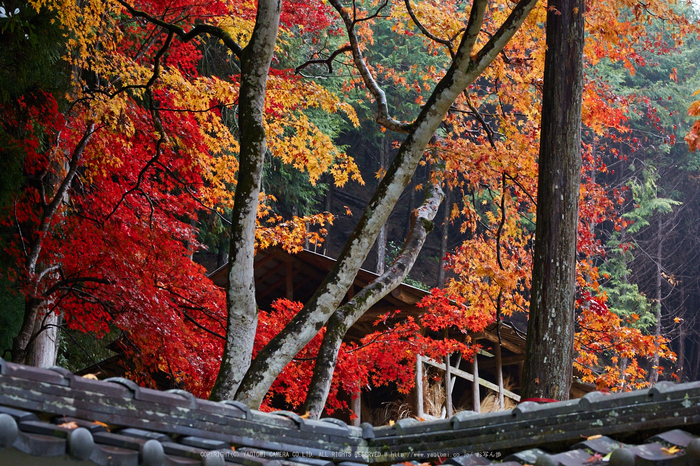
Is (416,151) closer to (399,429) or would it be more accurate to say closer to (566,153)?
(566,153)

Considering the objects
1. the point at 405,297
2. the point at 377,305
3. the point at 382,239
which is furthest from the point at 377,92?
the point at 382,239

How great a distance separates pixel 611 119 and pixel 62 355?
12641 millimetres

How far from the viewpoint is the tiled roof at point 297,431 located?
88.6 inches

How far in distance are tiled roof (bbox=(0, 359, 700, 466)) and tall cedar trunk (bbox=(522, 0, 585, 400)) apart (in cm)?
263

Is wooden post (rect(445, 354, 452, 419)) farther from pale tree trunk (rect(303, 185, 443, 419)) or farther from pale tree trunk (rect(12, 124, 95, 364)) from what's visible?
pale tree trunk (rect(12, 124, 95, 364))

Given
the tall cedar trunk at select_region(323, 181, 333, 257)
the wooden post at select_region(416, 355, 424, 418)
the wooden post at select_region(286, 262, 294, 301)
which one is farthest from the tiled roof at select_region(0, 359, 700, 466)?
the tall cedar trunk at select_region(323, 181, 333, 257)

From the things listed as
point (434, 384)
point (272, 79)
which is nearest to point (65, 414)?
point (272, 79)

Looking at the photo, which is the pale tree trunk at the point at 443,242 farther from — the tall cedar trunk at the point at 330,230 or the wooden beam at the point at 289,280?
the wooden beam at the point at 289,280

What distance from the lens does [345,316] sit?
581 cm

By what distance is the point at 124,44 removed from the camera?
11195mm

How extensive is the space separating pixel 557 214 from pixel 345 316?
2.37 m

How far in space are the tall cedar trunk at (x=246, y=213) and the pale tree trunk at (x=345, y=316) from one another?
757 millimetres

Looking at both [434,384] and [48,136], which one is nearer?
[48,136]

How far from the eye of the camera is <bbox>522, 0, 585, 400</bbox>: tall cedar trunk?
5.45 metres
